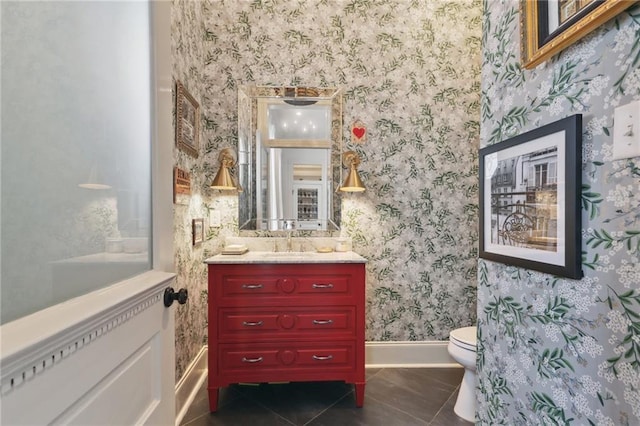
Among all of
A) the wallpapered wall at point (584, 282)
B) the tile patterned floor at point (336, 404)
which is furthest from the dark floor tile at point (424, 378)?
the wallpapered wall at point (584, 282)

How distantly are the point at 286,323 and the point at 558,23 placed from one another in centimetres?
183

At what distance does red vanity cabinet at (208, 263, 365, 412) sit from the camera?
1747 millimetres

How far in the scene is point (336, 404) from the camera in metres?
1.83

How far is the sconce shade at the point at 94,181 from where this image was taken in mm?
712

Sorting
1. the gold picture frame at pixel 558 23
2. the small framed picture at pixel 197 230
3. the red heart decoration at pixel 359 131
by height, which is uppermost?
the red heart decoration at pixel 359 131

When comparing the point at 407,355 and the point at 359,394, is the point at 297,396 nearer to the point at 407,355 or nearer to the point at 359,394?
the point at 359,394

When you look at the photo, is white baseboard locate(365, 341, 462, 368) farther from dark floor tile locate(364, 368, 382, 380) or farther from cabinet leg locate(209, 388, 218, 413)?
cabinet leg locate(209, 388, 218, 413)

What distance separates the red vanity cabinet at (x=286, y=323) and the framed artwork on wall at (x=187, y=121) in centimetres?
80

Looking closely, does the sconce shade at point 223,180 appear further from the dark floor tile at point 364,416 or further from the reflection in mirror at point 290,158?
the dark floor tile at point 364,416

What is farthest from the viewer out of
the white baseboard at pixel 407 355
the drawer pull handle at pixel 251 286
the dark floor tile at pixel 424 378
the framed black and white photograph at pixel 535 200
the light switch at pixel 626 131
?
the white baseboard at pixel 407 355

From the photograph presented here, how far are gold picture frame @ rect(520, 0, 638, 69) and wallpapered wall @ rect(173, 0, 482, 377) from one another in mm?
1408

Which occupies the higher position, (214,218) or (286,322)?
(214,218)

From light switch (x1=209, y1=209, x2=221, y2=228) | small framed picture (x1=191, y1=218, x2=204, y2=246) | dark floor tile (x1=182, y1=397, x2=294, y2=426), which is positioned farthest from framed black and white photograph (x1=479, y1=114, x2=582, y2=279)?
light switch (x1=209, y1=209, x2=221, y2=228)

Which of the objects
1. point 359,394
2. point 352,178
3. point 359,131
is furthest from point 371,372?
point 359,131
